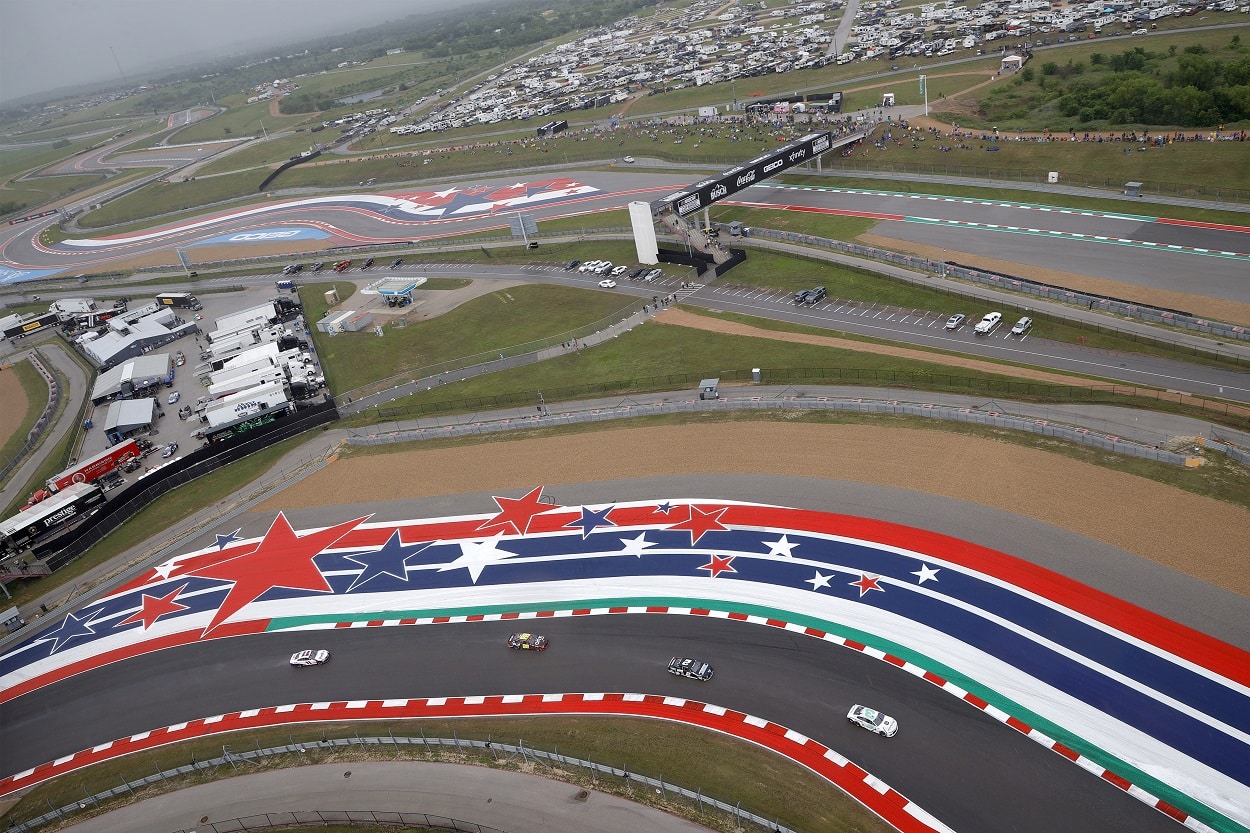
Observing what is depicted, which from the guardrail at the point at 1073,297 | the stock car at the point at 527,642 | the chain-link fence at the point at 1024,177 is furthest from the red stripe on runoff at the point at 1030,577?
the chain-link fence at the point at 1024,177

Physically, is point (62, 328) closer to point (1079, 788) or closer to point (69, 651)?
point (69, 651)

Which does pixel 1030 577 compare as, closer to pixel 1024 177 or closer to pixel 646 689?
pixel 646 689

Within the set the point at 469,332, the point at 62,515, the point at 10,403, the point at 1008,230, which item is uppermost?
the point at 10,403

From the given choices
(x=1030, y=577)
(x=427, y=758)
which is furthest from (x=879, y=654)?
(x=427, y=758)

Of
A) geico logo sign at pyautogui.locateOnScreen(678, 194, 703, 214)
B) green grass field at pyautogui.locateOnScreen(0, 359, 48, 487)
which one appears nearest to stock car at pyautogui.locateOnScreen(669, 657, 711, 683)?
geico logo sign at pyautogui.locateOnScreen(678, 194, 703, 214)

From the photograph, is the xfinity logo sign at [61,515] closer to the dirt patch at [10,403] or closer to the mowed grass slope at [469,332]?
the mowed grass slope at [469,332]

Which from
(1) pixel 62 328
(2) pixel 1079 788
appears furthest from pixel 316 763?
(1) pixel 62 328
